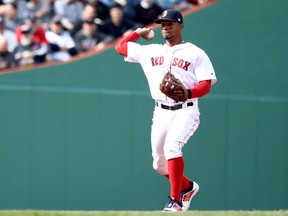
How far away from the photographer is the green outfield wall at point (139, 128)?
1078cm

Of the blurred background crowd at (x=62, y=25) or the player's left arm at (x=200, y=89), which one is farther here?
the blurred background crowd at (x=62, y=25)

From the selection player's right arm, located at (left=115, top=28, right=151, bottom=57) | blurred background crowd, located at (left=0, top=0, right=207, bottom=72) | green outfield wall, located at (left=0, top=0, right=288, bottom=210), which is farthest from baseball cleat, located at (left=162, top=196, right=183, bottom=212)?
blurred background crowd, located at (left=0, top=0, right=207, bottom=72)

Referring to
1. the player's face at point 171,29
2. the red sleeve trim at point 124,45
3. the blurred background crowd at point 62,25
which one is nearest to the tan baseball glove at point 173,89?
the player's face at point 171,29

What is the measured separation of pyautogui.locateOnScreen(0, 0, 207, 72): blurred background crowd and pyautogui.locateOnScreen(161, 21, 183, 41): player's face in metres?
3.09

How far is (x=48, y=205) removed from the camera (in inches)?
427

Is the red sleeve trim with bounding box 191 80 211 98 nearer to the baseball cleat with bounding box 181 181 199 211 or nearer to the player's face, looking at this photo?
the player's face

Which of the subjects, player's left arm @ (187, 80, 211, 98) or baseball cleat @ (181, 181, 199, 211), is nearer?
player's left arm @ (187, 80, 211, 98)

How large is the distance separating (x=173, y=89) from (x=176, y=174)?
0.72m

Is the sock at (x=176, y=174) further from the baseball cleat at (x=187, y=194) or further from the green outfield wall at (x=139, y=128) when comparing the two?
the green outfield wall at (x=139, y=128)

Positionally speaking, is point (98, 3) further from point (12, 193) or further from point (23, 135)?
point (12, 193)

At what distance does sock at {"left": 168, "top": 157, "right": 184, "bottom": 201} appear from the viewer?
303 inches

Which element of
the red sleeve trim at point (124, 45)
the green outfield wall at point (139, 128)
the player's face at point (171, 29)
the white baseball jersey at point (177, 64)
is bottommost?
the green outfield wall at point (139, 128)

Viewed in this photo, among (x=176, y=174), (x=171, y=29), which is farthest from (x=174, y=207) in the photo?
(x=171, y=29)

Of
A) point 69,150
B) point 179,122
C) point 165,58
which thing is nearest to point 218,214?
point 179,122
